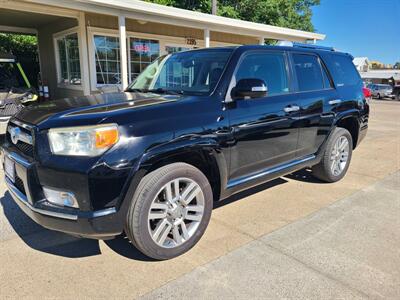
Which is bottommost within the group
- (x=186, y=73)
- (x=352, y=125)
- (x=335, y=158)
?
(x=335, y=158)

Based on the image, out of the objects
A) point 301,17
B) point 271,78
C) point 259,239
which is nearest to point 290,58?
point 271,78

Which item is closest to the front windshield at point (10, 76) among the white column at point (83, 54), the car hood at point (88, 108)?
the white column at point (83, 54)

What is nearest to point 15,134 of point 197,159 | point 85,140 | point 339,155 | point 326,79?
point 85,140

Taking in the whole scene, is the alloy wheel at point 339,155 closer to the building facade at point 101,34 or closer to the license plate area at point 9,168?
the license plate area at point 9,168

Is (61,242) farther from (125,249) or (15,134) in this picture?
(15,134)

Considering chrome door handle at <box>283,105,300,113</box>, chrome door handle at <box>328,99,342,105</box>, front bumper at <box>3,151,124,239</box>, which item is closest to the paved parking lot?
front bumper at <box>3,151,124,239</box>

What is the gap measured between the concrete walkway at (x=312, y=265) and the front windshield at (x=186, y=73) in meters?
1.62

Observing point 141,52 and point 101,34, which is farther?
point 141,52

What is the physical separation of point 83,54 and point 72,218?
28.0 feet

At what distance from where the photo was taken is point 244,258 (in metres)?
3.05

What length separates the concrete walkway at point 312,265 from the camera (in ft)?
8.49

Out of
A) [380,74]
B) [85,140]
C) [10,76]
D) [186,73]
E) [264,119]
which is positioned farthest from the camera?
[380,74]

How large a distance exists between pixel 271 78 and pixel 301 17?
30918 millimetres

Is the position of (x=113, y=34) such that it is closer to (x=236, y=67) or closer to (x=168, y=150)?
(x=236, y=67)
